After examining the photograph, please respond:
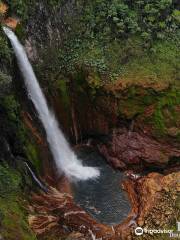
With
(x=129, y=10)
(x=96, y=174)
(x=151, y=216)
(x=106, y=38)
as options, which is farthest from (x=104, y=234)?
(x=129, y=10)

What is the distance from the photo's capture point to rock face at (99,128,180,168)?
1766 centimetres

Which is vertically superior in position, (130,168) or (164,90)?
(164,90)

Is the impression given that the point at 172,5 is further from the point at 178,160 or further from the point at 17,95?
the point at 17,95

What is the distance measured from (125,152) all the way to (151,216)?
3.69 meters

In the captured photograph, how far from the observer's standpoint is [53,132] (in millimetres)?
17625

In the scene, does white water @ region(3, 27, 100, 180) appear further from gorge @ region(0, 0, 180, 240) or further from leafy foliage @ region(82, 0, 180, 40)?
leafy foliage @ region(82, 0, 180, 40)

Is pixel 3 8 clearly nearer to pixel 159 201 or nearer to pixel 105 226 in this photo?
pixel 105 226

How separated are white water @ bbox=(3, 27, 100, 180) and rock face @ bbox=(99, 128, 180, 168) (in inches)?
45.0

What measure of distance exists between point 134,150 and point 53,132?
3544 mm

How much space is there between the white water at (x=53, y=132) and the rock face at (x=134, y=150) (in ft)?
3.75

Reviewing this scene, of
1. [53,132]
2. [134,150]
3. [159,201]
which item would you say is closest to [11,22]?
[53,132]

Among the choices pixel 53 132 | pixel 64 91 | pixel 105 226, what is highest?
pixel 64 91

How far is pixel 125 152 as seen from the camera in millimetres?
18078

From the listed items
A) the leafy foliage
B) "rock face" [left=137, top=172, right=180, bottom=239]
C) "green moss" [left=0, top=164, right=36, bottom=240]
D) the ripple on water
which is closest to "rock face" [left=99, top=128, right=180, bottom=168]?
the ripple on water
